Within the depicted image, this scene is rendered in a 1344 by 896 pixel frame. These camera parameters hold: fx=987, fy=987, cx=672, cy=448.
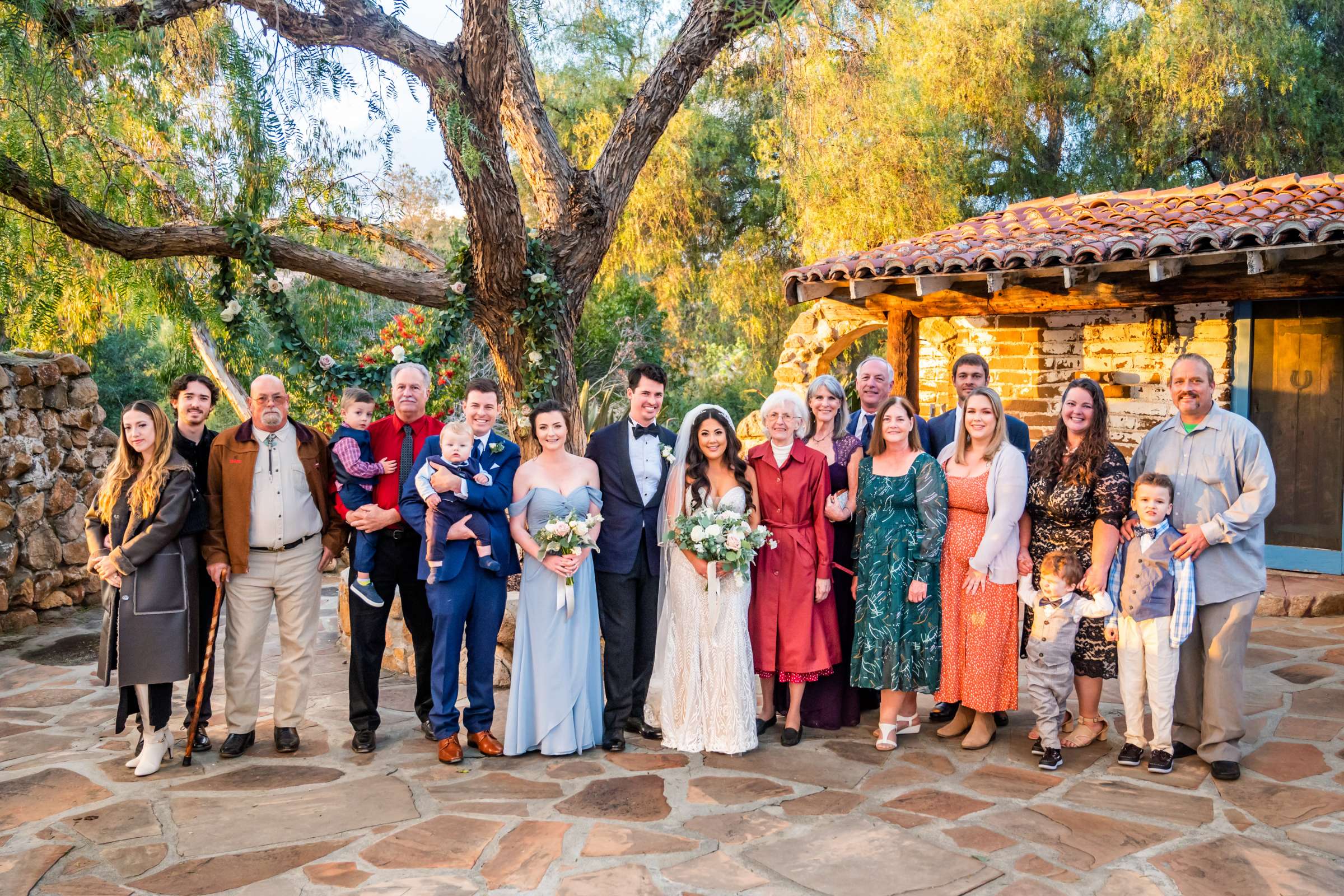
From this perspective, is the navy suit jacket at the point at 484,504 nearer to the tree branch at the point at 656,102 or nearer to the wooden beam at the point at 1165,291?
the tree branch at the point at 656,102

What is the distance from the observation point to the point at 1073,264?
733 cm

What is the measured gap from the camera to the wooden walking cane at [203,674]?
467cm

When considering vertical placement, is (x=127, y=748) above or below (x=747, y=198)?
below

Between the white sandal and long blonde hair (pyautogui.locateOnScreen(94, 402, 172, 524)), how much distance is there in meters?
3.59

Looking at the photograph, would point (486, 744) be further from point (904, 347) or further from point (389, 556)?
point (904, 347)

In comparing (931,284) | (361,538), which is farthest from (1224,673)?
(931,284)

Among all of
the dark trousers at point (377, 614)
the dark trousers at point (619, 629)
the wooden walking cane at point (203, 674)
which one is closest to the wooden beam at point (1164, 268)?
the dark trousers at point (619, 629)

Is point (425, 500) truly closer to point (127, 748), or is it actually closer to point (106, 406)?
point (127, 748)

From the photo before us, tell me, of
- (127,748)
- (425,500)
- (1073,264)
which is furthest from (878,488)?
(127,748)

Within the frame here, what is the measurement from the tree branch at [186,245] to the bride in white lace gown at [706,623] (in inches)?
105

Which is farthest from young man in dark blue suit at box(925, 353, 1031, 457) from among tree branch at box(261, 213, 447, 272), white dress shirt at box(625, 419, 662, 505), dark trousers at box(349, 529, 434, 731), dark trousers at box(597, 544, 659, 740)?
tree branch at box(261, 213, 447, 272)

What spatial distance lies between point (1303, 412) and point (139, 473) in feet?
27.3

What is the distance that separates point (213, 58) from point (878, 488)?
16.9ft

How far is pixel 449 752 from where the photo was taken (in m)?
4.66
